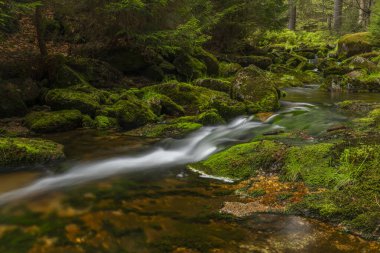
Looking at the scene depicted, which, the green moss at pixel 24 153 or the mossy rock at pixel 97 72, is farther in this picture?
the mossy rock at pixel 97 72

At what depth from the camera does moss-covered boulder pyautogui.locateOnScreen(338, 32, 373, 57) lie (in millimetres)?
20156

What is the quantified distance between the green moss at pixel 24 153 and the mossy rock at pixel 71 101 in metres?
2.37

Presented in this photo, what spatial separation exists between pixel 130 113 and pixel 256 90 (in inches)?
145

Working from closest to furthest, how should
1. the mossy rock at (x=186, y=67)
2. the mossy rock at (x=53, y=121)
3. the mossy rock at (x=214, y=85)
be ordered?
the mossy rock at (x=53, y=121)
the mossy rock at (x=214, y=85)
the mossy rock at (x=186, y=67)

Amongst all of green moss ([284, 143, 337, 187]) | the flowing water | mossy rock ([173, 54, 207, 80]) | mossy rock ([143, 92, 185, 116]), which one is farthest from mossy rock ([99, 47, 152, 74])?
green moss ([284, 143, 337, 187])

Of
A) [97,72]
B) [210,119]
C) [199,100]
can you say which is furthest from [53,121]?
[199,100]

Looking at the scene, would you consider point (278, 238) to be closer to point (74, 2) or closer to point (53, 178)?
point (53, 178)

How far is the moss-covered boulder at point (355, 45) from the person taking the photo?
2016cm

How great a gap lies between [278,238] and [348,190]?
1263mm

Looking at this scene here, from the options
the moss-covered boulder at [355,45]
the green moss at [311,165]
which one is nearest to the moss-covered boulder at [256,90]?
the green moss at [311,165]

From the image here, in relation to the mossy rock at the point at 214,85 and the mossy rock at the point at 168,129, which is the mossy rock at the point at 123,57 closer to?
the mossy rock at the point at 214,85

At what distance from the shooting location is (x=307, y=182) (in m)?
4.98

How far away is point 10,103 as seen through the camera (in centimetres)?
891

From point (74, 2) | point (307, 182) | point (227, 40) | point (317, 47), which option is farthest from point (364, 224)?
point (317, 47)
